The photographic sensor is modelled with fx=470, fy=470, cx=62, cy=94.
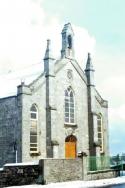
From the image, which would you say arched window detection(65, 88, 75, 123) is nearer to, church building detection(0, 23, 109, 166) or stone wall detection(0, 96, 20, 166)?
church building detection(0, 23, 109, 166)

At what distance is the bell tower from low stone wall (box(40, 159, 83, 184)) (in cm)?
1464

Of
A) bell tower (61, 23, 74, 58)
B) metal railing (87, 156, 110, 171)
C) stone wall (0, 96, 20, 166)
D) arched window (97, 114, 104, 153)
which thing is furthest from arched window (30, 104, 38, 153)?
arched window (97, 114, 104, 153)

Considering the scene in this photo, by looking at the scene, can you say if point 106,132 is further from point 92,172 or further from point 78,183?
point 78,183

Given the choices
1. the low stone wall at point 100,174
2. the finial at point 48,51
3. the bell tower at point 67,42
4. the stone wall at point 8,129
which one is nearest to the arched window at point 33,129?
the stone wall at point 8,129

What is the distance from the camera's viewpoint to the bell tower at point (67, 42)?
47.6 meters

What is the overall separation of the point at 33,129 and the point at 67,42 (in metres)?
10.6

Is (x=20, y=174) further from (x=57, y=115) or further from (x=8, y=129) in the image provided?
(x=57, y=115)

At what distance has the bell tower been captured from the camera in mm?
47625

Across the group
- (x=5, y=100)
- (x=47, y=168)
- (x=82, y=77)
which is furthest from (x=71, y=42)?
(x=47, y=168)

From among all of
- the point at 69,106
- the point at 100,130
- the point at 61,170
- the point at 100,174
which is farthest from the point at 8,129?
the point at 100,130

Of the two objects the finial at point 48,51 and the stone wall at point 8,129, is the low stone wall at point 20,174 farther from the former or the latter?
Result: the finial at point 48,51

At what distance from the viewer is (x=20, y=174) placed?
1309 inches

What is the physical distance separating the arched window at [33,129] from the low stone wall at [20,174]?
27.7 ft

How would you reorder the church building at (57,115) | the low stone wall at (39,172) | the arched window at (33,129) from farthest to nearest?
the arched window at (33,129) < the church building at (57,115) < the low stone wall at (39,172)
